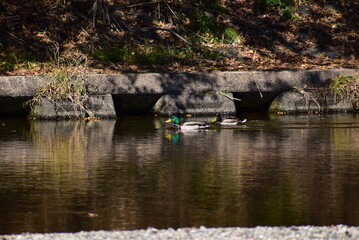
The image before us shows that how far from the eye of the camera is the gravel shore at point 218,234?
679 cm

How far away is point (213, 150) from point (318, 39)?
1327 cm

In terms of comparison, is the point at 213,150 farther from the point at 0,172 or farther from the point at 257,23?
the point at 257,23

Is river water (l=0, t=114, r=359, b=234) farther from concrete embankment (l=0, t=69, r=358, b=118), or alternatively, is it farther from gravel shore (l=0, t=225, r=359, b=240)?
concrete embankment (l=0, t=69, r=358, b=118)

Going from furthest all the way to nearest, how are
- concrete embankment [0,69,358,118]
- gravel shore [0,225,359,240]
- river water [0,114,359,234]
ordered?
concrete embankment [0,69,358,118] < river water [0,114,359,234] < gravel shore [0,225,359,240]

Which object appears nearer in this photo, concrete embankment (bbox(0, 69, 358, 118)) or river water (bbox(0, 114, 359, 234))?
river water (bbox(0, 114, 359, 234))

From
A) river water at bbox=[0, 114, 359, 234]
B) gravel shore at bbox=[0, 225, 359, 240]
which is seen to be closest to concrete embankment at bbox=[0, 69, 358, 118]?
river water at bbox=[0, 114, 359, 234]

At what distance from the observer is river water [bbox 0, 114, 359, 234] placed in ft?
25.6

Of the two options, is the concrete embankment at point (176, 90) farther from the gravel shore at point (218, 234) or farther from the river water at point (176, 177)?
the gravel shore at point (218, 234)

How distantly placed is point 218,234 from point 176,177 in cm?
336

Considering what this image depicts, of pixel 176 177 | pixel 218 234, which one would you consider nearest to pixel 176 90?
pixel 176 177

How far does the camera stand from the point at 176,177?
10.2 metres

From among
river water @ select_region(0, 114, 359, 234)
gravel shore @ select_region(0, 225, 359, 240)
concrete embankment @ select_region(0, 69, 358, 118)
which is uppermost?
concrete embankment @ select_region(0, 69, 358, 118)

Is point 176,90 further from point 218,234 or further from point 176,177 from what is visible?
point 218,234

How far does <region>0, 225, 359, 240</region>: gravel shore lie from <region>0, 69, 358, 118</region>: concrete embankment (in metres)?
12.0
